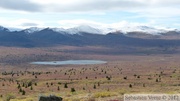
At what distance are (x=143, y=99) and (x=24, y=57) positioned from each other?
538 ft

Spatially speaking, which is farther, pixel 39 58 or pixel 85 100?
pixel 39 58

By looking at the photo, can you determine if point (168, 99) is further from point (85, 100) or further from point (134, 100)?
point (85, 100)

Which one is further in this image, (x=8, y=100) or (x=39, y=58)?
(x=39, y=58)

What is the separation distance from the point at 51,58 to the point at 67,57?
12.4 metres

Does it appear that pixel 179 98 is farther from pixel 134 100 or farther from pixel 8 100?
pixel 8 100

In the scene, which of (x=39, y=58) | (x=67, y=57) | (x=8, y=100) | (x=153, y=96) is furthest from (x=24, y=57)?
(x=153, y=96)

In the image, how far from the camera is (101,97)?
29375 mm

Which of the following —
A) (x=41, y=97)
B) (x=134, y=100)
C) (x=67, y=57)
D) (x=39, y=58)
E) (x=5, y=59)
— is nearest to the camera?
(x=134, y=100)

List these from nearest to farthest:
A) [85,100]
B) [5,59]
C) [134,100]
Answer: [134,100] < [85,100] < [5,59]

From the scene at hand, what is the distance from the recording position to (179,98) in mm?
20109

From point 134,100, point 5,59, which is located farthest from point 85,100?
point 5,59

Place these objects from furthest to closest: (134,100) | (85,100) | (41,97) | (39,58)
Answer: (39,58) → (85,100) → (41,97) → (134,100)

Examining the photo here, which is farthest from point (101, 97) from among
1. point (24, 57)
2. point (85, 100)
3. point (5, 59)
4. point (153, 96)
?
point (24, 57)

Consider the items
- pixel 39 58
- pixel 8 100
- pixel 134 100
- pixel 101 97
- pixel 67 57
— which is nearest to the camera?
pixel 134 100
